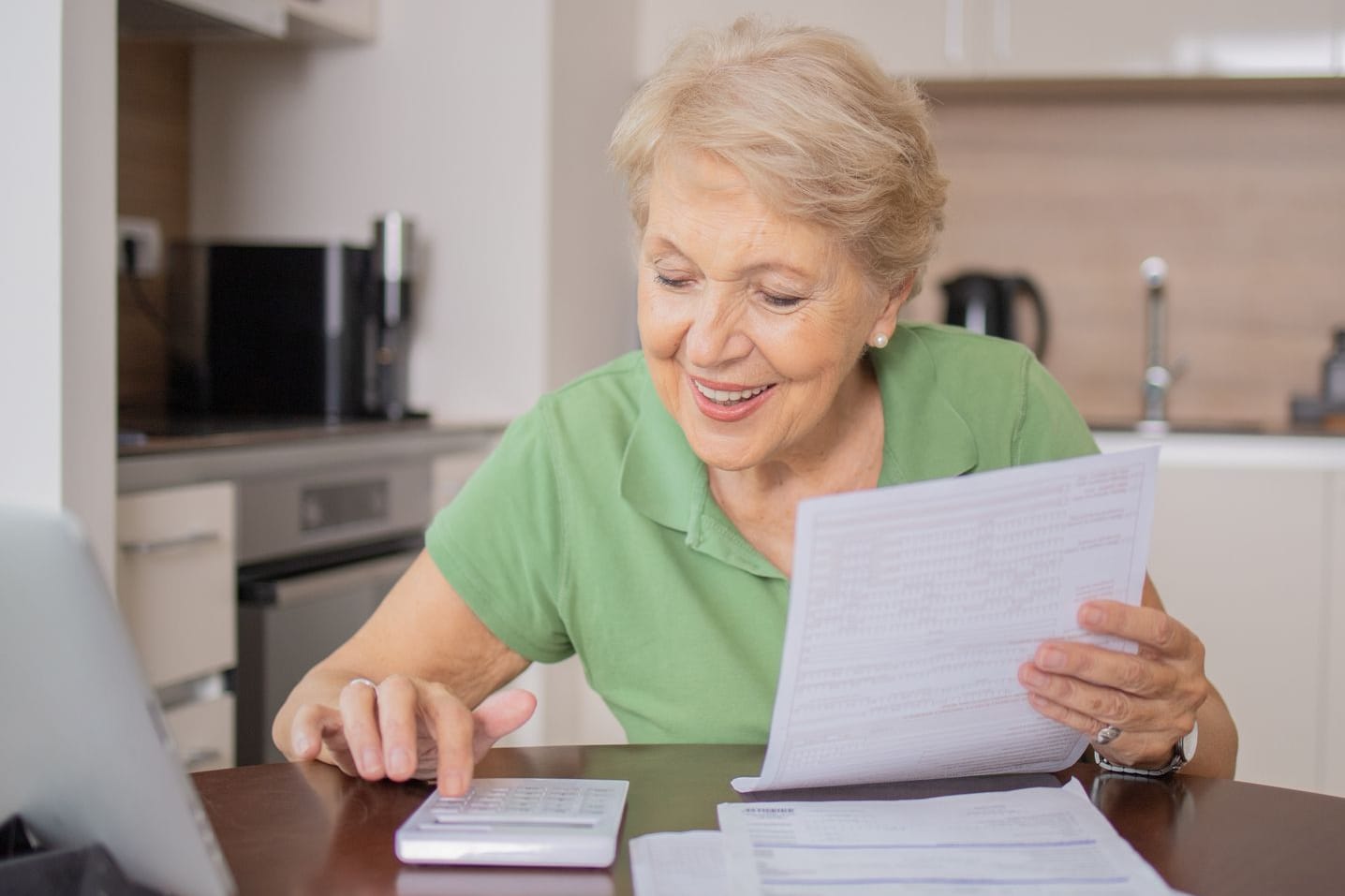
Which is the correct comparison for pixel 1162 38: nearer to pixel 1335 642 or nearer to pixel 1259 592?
pixel 1259 592

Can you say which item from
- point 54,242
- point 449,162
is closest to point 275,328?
point 449,162

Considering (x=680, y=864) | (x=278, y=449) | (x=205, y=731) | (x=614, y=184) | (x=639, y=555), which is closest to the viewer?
(x=680, y=864)

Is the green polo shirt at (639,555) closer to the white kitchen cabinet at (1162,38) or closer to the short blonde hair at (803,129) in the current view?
the short blonde hair at (803,129)

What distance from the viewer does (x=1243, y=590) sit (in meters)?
2.89

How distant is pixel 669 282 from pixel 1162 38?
2307 mm

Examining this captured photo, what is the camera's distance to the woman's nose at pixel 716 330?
1.15m

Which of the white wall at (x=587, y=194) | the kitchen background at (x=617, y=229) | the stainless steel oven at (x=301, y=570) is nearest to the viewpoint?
the stainless steel oven at (x=301, y=570)

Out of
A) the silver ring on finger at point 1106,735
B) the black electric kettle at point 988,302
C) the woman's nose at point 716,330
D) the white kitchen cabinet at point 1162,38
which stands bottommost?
the silver ring on finger at point 1106,735

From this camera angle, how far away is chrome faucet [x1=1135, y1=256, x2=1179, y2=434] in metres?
3.36

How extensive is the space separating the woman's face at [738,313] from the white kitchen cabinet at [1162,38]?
2.14 meters

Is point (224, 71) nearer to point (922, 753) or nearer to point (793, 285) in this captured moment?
point (793, 285)

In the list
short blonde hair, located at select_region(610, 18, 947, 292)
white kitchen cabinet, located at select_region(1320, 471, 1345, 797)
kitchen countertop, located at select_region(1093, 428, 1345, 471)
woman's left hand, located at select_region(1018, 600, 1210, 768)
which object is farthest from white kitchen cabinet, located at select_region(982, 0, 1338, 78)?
woman's left hand, located at select_region(1018, 600, 1210, 768)

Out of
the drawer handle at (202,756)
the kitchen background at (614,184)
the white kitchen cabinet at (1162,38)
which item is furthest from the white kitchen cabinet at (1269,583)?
the drawer handle at (202,756)

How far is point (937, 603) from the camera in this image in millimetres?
854
